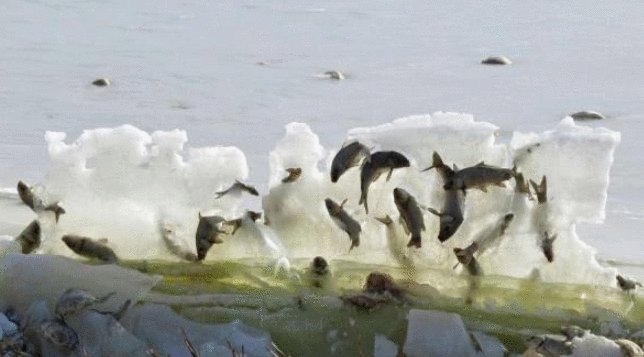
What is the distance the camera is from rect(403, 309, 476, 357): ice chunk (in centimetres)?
306

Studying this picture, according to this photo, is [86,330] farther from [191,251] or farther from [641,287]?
[641,287]

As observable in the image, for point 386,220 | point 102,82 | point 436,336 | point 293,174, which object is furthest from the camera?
point 102,82

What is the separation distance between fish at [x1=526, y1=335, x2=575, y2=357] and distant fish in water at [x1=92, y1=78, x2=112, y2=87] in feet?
14.2

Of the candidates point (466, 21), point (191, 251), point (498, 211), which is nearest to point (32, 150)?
point (191, 251)

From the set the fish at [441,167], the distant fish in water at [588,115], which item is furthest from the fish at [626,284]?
the distant fish in water at [588,115]

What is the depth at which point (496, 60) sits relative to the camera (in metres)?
7.37

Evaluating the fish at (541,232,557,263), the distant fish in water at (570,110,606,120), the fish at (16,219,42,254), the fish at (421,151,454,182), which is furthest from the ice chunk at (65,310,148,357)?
the distant fish in water at (570,110,606,120)

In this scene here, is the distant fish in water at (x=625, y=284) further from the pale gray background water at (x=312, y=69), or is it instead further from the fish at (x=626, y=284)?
the pale gray background water at (x=312, y=69)

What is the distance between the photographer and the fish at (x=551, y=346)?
9.52ft

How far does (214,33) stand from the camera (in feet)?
27.3

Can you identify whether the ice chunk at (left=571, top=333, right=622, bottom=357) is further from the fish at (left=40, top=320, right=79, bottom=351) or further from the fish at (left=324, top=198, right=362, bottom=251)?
the fish at (left=40, top=320, right=79, bottom=351)

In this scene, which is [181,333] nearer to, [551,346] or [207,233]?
[207,233]

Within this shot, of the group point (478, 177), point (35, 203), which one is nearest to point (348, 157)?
point (478, 177)

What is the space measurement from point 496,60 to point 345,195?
4027mm
